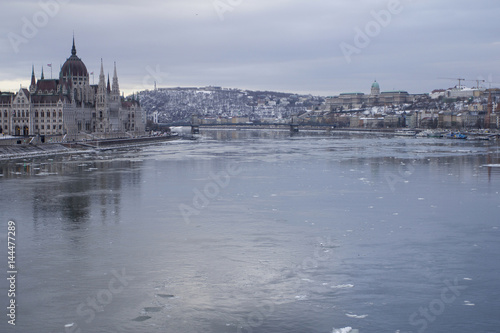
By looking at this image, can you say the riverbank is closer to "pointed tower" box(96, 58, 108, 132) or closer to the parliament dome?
"pointed tower" box(96, 58, 108, 132)

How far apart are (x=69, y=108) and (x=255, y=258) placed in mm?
86221

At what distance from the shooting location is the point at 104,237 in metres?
19.5

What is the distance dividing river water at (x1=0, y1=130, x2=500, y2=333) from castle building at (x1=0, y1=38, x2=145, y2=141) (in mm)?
58649

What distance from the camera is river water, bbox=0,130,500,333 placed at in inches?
496

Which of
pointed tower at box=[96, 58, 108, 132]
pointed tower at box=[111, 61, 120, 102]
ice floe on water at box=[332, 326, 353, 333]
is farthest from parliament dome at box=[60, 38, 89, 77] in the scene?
ice floe on water at box=[332, 326, 353, 333]

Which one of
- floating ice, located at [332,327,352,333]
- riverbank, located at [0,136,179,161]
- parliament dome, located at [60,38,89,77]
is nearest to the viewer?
floating ice, located at [332,327,352,333]

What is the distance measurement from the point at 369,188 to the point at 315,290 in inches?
699

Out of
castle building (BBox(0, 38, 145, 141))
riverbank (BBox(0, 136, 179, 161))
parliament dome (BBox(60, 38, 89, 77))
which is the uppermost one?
parliament dome (BBox(60, 38, 89, 77))

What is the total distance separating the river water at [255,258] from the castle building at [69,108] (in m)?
58.6

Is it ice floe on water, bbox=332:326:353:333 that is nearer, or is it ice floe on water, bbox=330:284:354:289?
ice floe on water, bbox=332:326:353:333

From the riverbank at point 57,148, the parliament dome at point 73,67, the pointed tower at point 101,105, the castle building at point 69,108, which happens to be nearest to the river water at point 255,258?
the riverbank at point 57,148

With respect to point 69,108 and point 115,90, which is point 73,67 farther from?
point 69,108

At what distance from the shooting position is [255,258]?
16.7m

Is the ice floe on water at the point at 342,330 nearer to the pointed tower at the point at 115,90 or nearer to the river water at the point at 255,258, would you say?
the river water at the point at 255,258
